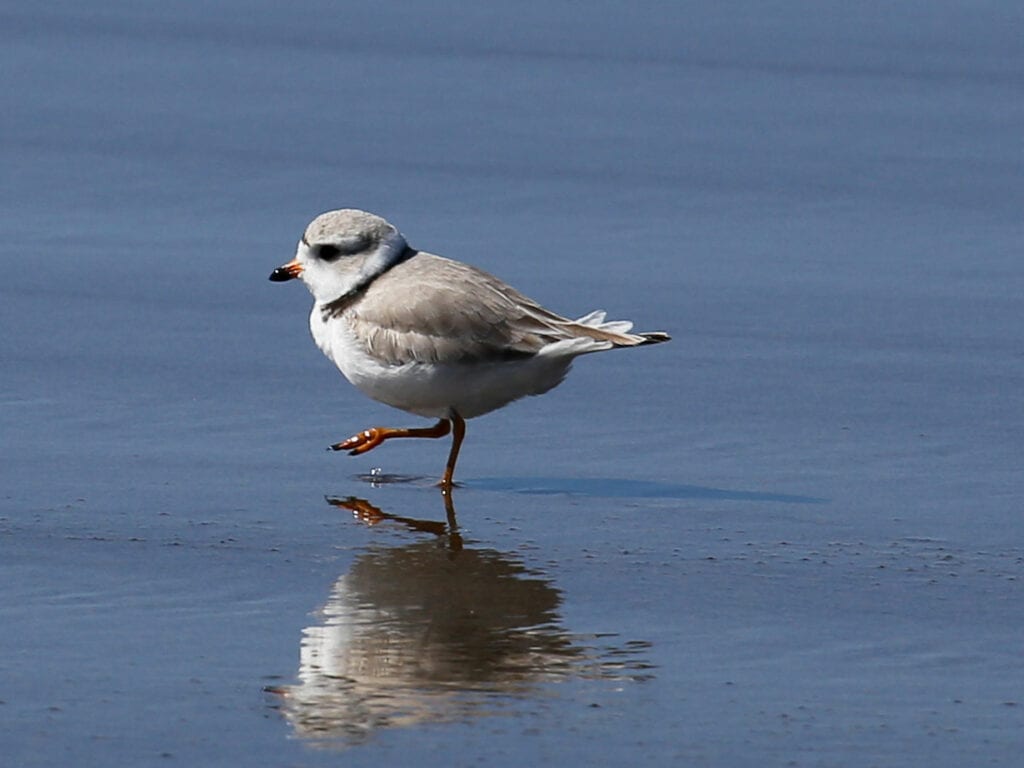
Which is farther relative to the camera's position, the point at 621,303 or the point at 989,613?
the point at 621,303

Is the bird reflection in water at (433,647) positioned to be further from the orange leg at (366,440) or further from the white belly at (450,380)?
the white belly at (450,380)

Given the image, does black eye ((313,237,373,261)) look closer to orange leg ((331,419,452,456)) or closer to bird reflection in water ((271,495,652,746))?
orange leg ((331,419,452,456))

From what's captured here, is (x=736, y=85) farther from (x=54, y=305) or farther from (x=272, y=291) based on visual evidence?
(x=54, y=305)

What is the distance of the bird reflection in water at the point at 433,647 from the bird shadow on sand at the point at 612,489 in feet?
2.09

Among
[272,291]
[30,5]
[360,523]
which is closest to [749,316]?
[272,291]

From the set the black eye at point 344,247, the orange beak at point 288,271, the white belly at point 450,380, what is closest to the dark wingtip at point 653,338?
the white belly at point 450,380

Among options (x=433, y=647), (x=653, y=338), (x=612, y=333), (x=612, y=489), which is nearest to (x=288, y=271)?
(x=612, y=333)

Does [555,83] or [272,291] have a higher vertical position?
[555,83]

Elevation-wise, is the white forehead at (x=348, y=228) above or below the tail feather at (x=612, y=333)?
above

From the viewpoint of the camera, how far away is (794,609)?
5.64 metres

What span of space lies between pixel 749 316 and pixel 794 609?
297cm

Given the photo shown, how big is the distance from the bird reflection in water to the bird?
1035 millimetres

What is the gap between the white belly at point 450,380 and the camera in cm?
717

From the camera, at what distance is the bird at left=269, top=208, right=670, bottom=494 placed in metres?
7.14
